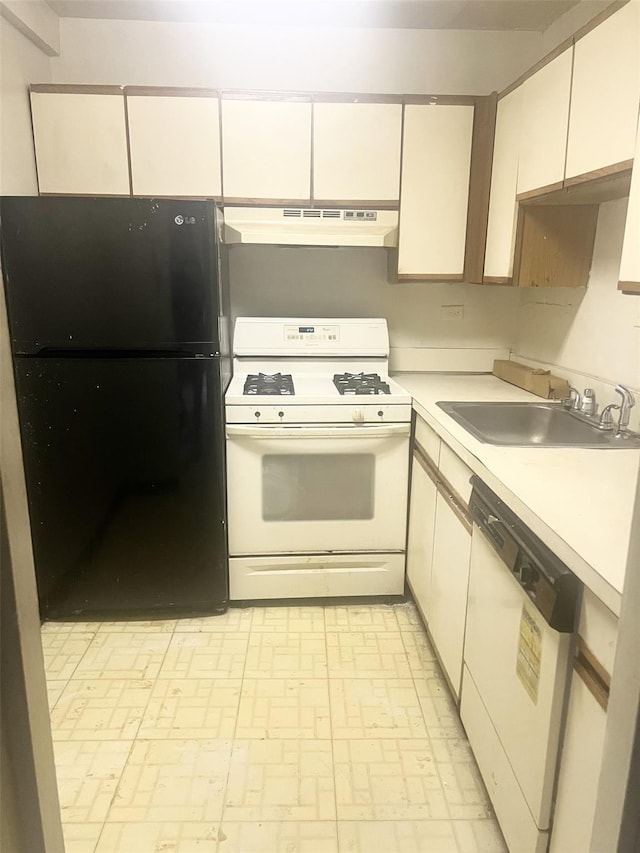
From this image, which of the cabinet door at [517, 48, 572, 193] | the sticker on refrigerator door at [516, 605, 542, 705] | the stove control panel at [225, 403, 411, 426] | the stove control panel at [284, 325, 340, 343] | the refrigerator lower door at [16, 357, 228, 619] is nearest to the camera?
the sticker on refrigerator door at [516, 605, 542, 705]

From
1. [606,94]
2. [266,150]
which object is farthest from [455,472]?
[266,150]

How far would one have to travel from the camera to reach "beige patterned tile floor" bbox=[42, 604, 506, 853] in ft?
4.76

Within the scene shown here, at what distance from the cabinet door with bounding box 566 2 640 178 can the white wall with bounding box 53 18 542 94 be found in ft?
3.42

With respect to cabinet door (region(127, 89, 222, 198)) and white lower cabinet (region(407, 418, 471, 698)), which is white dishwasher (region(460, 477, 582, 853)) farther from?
cabinet door (region(127, 89, 222, 198))

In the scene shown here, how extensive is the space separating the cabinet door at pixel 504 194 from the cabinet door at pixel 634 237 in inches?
30.2

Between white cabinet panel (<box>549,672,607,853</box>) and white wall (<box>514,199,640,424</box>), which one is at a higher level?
white wall (<box>514,199,640,424</box>)

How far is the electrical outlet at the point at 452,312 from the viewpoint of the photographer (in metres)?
2.82

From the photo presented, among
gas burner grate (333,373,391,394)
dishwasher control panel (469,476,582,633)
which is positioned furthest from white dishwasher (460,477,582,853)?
gas burner grate (333,373,391,394)

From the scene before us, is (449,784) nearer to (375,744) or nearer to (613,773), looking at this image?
(375,744)

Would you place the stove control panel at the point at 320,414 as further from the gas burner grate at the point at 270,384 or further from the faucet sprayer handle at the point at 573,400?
the faucet sprayer handle at the point at 573,400

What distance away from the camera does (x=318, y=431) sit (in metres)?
2.25

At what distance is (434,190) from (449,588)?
1.59 metres

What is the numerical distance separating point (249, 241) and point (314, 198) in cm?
34

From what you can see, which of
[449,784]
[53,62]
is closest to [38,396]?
[53,62]
